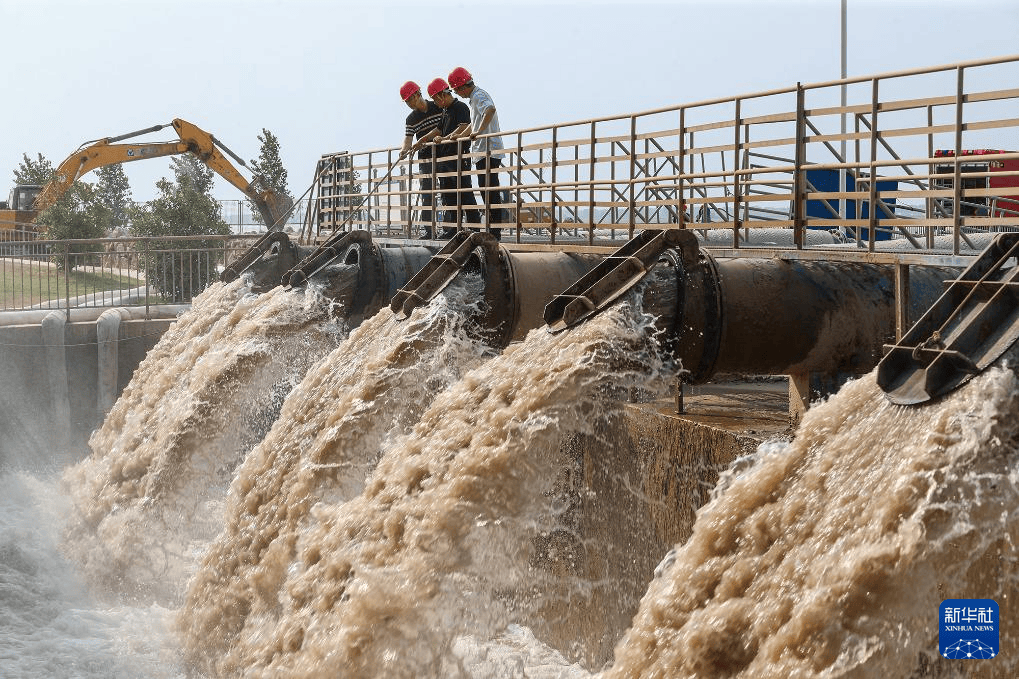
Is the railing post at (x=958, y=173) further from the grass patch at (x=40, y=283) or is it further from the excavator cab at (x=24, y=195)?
the excavator cab at (x=24, y=195)

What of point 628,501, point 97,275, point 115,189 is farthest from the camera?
point 115,189

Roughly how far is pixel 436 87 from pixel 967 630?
12553 mm

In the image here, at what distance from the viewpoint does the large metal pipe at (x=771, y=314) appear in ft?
26.0

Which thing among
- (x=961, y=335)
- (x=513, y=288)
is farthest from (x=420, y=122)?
(x=961, y=335)

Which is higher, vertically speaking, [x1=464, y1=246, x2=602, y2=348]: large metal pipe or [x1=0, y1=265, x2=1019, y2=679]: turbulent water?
[x1=464, y1=246, x2=602, y2=348]: large metal pipe

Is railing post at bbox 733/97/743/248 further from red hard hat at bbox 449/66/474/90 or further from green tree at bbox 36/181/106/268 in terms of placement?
green tree at bbox 36/181/106/268

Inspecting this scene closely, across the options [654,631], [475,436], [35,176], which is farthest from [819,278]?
[35,176]

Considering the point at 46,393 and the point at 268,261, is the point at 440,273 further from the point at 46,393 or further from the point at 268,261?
the point at 46,393

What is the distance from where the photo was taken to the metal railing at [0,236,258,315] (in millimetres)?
20547

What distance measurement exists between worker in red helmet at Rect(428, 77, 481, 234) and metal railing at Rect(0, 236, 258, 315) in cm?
601

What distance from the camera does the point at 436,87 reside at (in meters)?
16.0

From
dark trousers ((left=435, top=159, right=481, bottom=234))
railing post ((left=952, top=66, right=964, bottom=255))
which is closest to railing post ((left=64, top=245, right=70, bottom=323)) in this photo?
dark trousers ((left=435, top=159, right=481, bottom=234))

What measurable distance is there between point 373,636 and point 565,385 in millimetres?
2035

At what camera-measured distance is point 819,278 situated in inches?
321
